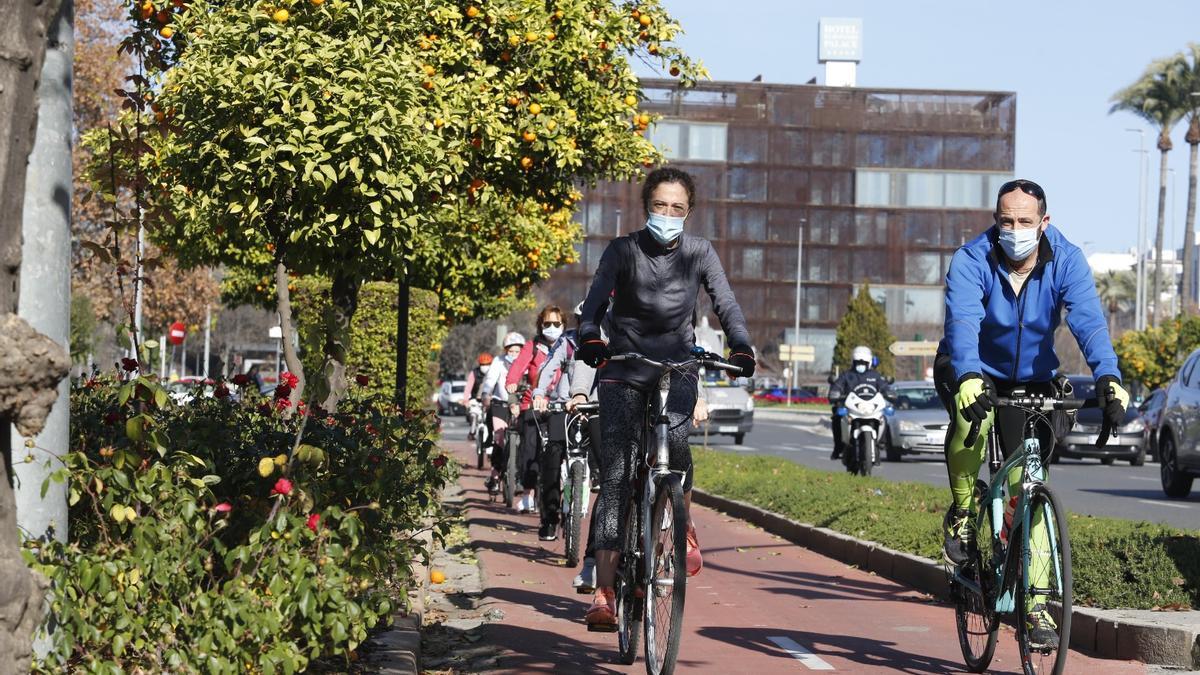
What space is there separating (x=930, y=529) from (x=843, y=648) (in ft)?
12.0

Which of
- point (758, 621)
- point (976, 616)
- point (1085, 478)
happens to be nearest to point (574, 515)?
point (758, 621)

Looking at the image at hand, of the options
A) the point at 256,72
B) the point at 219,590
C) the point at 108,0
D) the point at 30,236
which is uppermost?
the point at 108,0

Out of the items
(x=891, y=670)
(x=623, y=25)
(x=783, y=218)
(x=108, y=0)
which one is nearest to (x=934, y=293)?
(x=783, y=218)

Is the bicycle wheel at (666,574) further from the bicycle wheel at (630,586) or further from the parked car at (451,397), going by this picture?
the parked car at (451,397)

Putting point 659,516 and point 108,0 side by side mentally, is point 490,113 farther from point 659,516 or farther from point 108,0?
point 108,0

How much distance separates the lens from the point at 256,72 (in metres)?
9.36

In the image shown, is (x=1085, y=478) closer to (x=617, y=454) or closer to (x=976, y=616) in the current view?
(x=976, y=616)

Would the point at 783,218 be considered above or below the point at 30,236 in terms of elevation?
above

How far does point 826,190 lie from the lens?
102m

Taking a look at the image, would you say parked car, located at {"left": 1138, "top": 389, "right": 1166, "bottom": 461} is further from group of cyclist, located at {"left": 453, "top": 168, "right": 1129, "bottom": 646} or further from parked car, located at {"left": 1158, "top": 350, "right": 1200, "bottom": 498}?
group of cyclist, located at {"left": 453, "top": 168, "right": 1129, "bottom": 646}

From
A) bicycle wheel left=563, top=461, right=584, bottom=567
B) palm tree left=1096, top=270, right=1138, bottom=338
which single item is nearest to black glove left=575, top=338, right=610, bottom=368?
bicycle wheel left=563, top=461, right=584, bottom=567

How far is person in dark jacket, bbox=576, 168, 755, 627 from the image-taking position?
685cm

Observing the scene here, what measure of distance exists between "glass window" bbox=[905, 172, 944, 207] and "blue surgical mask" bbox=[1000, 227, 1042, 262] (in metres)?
94.9

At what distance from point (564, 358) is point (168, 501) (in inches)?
276
